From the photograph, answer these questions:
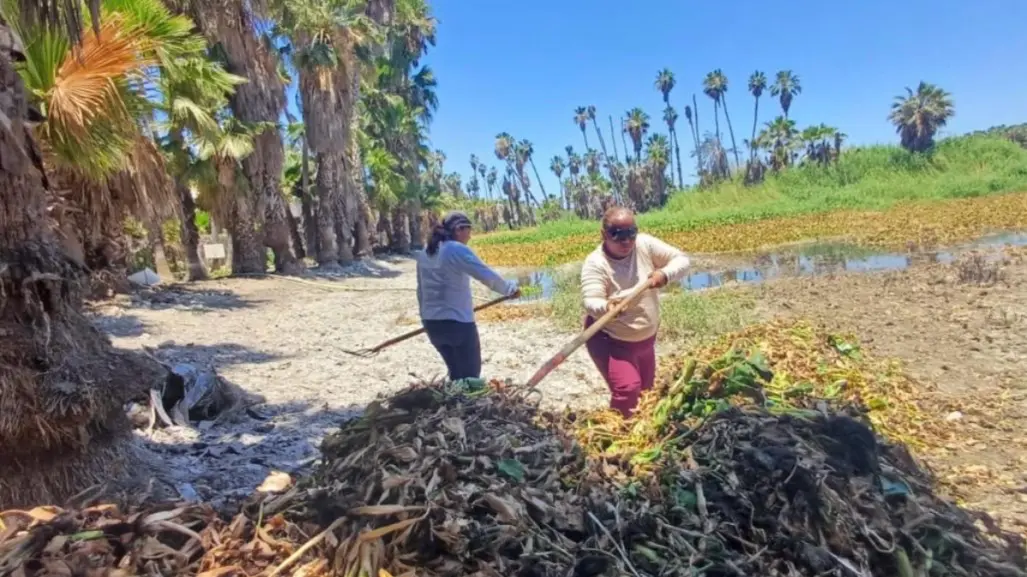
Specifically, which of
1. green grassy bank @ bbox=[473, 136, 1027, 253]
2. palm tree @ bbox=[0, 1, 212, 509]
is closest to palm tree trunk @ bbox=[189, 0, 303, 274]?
palm tree @ bbox=[0, 1, 212, 509]

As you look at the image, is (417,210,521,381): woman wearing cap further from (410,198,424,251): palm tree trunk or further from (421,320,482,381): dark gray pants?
(410,198,424,251): palm tree trunk

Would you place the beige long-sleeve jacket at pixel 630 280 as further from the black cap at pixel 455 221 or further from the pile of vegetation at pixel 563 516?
the pile of vegetation at pixel 563 516

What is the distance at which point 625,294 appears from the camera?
4.13 metres

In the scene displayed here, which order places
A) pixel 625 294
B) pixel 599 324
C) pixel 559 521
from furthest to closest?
1. pixel 625 294
2. pixel 599 324
3. pixel 559 521

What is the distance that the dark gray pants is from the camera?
4.74m

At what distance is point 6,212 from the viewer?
3.12 metres

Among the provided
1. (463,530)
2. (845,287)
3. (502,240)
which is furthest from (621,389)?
(502,240)

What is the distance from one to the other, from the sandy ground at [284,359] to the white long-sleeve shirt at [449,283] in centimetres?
77

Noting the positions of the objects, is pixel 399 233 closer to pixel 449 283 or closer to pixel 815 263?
pixel 815 263

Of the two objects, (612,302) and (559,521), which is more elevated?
(612,302)

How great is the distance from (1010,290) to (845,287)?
286cm

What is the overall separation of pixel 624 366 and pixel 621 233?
2.67 feet

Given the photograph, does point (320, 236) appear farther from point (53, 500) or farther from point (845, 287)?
point (53, 500)

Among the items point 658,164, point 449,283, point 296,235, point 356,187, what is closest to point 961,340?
point 449,283
